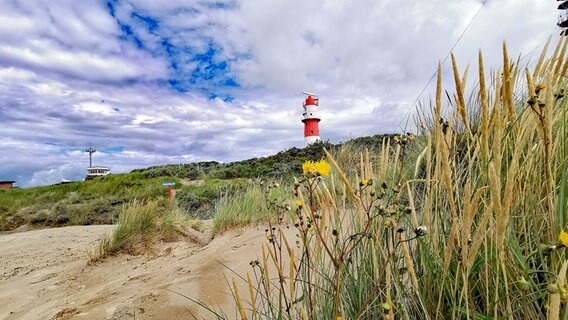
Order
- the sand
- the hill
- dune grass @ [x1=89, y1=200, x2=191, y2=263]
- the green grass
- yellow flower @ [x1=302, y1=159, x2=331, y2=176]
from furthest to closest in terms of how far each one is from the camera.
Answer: the green grass → the hill → dune grass @ [x1=89, y1=200, x2=191, y2=263] → the sand → yellow flower @ [x1=302, y1=159, x2=331, y2=176]

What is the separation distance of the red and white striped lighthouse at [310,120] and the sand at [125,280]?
24135mm

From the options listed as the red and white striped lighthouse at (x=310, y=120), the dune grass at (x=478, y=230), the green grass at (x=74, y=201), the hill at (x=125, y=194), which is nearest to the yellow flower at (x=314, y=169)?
the dune grass at (x=478, y=230)

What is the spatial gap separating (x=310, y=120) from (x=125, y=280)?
1064 inches

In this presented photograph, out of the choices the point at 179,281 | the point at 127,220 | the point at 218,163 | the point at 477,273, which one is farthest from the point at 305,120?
the point at 477,273

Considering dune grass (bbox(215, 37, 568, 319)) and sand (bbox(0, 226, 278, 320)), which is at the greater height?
dune grass (bbox(215, 37, 568, 319))

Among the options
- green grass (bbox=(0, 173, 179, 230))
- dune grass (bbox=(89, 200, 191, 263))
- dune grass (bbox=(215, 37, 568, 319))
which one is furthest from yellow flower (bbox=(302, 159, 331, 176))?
green grass (bbox=(0, 173, 179, 230))

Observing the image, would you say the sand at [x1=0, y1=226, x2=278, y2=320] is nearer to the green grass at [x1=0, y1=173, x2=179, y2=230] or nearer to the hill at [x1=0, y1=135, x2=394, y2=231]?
the hill at [x1=0, y1=135, x2=394, y2=231]

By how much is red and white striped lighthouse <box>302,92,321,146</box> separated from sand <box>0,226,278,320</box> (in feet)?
79.2

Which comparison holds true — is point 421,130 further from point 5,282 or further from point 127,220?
point 5,282

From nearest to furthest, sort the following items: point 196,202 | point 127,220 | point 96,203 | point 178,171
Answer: point 127,220
point 196,202
point 96,203
point 178,171

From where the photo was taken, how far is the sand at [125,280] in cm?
288

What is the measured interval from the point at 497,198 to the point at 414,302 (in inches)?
29.0

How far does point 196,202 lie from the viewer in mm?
12273

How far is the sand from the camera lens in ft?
9.45
